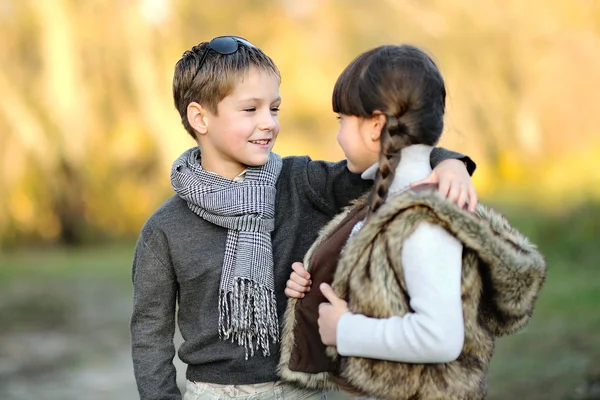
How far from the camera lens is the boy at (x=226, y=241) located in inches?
79.1

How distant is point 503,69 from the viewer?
825 cm

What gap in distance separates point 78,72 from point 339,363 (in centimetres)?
777

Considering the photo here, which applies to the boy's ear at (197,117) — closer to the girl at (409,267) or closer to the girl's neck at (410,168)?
the girl at (409,267)

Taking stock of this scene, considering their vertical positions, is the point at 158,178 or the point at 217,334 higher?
the point at 158,178

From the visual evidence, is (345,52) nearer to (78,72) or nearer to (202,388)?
(78,72)

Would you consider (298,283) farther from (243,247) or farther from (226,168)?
(226,168)

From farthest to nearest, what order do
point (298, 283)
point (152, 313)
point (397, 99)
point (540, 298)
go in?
point (540, 298) < point (152, 313) < point (298, 283) < point (397, 99)

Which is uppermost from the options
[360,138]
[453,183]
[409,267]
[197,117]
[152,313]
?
[197,117]

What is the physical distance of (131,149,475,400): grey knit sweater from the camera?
2.02 meters

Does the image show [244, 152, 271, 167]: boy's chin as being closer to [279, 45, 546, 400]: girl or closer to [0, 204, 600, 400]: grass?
[279, 45, 546, 400]: girl

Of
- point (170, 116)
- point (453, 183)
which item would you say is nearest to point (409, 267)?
point (453, 183)

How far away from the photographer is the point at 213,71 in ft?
6.82

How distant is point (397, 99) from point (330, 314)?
0.48m

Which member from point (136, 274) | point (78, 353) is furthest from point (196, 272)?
point (78, 353)
